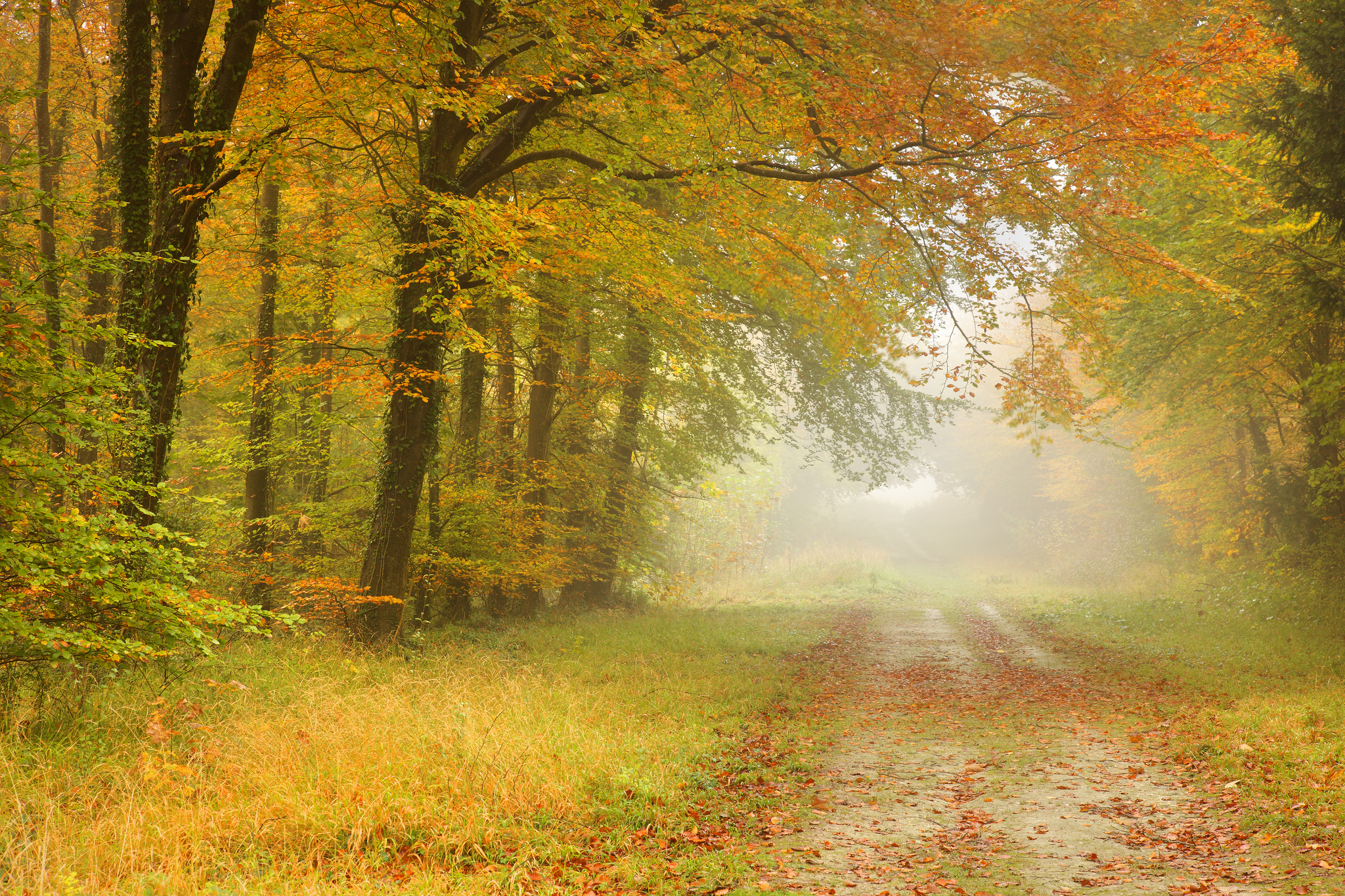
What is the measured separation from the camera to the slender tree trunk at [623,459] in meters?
17.1

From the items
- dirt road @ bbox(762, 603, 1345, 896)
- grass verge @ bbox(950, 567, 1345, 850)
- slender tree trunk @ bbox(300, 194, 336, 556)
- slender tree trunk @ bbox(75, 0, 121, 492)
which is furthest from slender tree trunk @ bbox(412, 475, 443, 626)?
grass verge @ bbox(950, 567, 1345, 850)

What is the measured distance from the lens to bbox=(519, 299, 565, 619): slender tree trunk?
1430 centimetres

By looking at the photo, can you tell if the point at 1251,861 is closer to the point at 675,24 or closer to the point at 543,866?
the point at 543,866

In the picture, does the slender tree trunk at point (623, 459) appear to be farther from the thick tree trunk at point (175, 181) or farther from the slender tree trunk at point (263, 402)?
the thick tree trunk at point (175, 181)

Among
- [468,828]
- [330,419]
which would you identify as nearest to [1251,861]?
[468,828]

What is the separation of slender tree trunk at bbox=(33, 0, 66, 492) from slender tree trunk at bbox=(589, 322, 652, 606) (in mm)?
10171

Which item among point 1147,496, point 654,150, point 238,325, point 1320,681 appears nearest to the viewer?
point 1320,681

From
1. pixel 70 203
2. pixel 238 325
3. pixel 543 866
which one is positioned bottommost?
pixel 543 866

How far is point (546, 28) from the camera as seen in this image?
30.5 feet

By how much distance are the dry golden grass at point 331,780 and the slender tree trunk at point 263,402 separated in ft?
14.1

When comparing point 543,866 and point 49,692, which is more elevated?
point 49,692

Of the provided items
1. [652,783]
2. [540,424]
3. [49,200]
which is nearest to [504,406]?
[540,424]

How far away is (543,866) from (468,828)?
0.58m

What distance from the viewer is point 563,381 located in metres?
16.3
